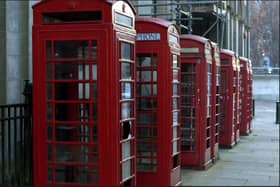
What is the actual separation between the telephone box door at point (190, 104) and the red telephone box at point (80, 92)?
3.47m

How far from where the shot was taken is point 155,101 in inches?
293

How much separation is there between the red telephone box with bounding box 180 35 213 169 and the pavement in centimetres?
31

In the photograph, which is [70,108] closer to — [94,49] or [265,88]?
[94,49]

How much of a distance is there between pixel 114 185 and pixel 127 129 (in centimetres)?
69

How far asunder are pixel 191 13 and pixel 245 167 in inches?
417

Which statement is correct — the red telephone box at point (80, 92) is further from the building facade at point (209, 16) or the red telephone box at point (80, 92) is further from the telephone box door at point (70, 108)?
the building facade at point (209, 16)

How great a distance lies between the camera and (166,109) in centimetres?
737

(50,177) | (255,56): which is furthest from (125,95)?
(255,56)

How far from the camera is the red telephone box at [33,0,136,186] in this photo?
584 centimetres

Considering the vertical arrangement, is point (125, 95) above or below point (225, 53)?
below

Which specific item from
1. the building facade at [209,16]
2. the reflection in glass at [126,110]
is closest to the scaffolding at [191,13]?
the building facade at [209,16]

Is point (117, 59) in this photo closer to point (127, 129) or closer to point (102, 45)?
point (102, 45)

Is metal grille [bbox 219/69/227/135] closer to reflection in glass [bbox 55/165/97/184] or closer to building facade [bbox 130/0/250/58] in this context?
building facade [bbox 130/0/250/58]

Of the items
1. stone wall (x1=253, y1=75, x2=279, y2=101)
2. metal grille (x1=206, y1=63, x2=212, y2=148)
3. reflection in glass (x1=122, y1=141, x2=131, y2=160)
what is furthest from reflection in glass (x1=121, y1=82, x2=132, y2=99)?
stone wall (x1=253, y1=75, x2=279, y2=101)
